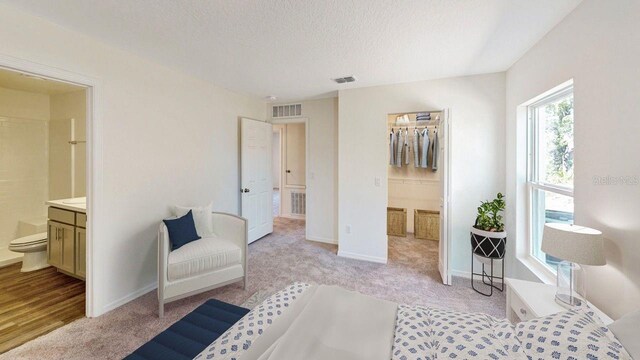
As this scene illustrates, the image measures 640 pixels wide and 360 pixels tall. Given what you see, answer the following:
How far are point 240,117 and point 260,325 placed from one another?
344 cm

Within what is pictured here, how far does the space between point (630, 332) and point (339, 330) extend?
42.6 inches

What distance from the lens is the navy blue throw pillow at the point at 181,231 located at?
2432mm

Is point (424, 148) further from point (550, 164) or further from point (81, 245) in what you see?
point (81, 245)

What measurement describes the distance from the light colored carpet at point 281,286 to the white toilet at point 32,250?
5.46 ft

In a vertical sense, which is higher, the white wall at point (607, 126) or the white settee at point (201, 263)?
the white wall at point (607, 126)

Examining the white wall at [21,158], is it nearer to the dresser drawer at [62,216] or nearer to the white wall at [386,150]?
the dresser drawer at [62,216]

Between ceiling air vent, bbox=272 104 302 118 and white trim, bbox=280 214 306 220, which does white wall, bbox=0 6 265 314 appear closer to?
ceiling air vent, bbox=272 104 302 118

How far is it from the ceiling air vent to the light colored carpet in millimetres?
2238

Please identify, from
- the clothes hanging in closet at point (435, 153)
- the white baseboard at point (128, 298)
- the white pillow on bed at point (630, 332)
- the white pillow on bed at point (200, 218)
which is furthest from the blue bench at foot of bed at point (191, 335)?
the clothes hanging in closet at point (435, 153)

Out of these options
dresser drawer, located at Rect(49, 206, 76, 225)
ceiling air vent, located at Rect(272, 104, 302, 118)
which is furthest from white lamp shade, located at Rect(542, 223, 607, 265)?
dresser drawer, located at Rect(49, 206, 76, 225)

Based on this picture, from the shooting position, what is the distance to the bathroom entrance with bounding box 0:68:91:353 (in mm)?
2648

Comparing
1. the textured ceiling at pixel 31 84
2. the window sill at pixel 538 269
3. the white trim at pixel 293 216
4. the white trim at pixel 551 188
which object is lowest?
the white trim at pixel 293 216

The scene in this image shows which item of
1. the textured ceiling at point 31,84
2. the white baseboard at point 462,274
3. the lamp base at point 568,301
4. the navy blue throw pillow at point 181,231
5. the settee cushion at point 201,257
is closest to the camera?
the lamp base at point 568,301

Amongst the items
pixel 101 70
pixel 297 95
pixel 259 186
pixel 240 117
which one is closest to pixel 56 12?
pixel 101 70
